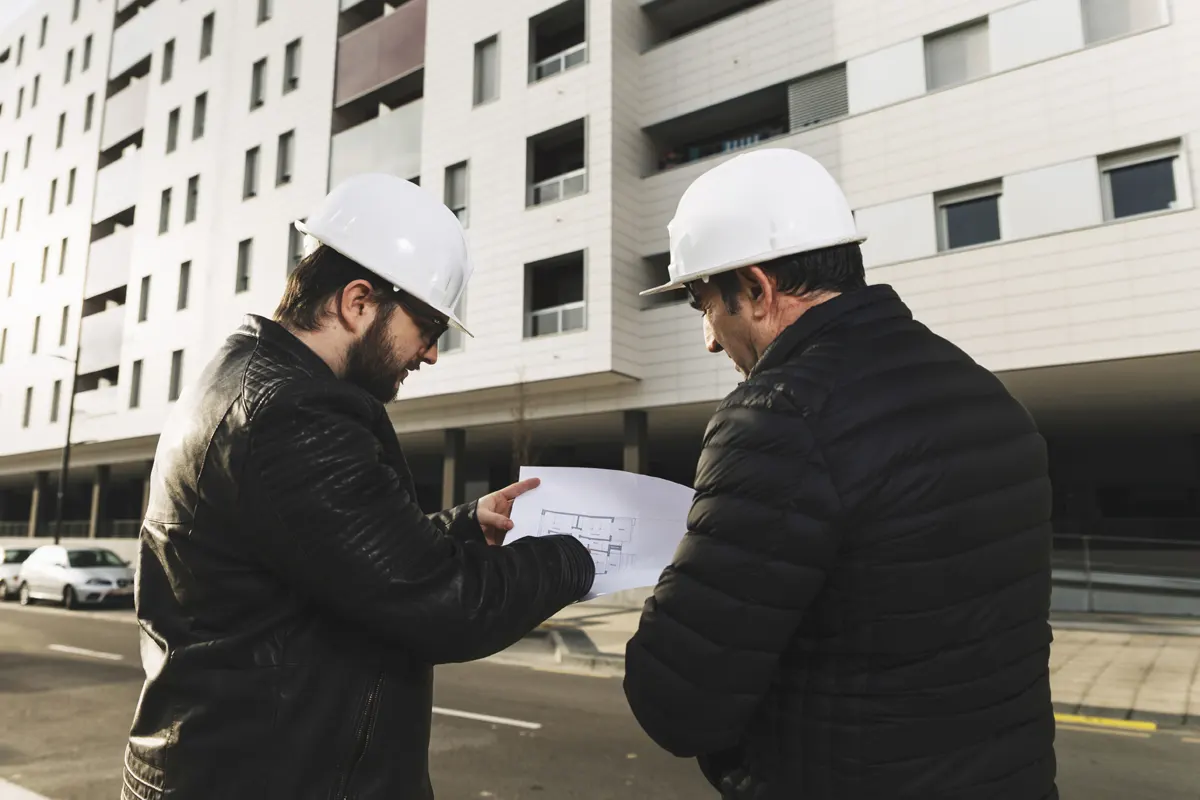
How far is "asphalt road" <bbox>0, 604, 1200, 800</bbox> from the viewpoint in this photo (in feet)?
16.4

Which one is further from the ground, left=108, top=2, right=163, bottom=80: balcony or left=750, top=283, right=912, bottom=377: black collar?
left=108, top=2, right=163, bottom=80: balcony

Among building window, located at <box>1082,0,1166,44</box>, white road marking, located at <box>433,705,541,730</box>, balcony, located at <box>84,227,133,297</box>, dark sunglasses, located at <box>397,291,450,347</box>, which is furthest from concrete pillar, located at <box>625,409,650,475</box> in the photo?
balcony, located at <box>84,227,133,297</box>

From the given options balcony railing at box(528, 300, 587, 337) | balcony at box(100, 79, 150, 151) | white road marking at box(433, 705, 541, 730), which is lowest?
white road marking at box(433, 705, 541, 730)

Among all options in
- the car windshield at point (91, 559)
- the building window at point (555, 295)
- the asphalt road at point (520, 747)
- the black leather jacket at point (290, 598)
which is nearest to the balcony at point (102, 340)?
the car windshield at point (91, 559)

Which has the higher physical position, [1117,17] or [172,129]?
[172,129]

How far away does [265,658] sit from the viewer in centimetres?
144

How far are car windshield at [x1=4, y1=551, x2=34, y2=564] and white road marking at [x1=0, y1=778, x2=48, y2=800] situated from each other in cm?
2239

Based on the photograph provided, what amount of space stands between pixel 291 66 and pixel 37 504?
24.7 m

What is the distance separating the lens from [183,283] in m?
28.2

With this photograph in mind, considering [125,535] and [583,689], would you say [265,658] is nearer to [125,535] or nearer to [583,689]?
[583,689]

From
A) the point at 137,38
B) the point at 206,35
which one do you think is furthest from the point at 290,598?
the point at 137,38

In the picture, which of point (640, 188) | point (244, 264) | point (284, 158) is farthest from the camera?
point (244, 264)

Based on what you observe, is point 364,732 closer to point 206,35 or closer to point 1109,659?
point 1109,659

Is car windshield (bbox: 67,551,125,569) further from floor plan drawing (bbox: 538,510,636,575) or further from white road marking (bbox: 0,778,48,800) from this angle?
floor plan drawing (bbox: 538,510,636,575)
